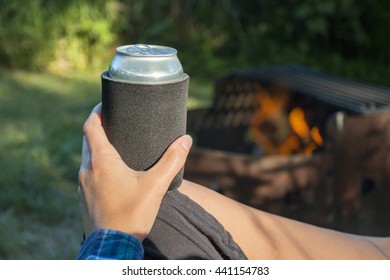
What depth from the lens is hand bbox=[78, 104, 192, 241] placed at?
46.2 inches

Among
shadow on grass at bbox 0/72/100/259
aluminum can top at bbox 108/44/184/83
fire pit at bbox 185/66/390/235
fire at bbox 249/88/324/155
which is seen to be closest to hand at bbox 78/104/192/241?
aluminum can top at bbox 108/44/184/83

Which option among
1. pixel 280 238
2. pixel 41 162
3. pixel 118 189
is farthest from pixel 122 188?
pixel 41 162

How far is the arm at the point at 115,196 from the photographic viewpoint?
1.17 m

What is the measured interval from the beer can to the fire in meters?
2.72

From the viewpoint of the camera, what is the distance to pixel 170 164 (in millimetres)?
1251

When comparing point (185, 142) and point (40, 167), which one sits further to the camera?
point (40, 167)

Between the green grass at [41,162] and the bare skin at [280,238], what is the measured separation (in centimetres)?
202

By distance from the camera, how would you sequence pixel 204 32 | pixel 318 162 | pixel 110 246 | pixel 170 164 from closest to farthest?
1. pixel 110 246
2. pixel 170 164
3. pixel 318 162
4. pixel 204 32

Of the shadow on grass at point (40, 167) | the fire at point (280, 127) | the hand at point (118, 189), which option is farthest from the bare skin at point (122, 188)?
the fire at point (280, 127)

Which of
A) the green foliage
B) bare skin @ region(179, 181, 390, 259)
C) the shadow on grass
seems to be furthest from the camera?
Result: the green foliage

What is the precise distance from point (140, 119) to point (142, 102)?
1.5 inches

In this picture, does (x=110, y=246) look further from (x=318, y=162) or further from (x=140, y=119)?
(x=318, y=162)

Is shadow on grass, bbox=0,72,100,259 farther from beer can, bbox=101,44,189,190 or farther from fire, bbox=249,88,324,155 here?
beer can, bbox=101,44,189,190

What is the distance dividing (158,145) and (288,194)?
6.58 ft
